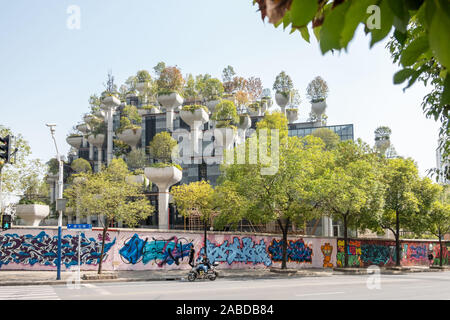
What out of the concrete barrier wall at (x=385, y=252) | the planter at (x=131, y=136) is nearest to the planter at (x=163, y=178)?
the concrete barrier wall at (x=385, y=252)

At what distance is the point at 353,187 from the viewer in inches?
1052

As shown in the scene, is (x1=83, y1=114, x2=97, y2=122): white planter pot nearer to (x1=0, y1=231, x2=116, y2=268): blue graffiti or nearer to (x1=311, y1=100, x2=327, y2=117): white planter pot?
(x1=311, y1=100, x2=327, y2=117): white planter pot

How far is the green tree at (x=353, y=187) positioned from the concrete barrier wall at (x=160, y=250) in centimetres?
356

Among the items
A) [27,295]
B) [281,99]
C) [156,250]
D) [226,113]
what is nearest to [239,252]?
[156,250]

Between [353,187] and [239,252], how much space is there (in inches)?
349

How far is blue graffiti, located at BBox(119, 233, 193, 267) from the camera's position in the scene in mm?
25156

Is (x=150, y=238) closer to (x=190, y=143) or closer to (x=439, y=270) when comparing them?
(x=439, y=270)

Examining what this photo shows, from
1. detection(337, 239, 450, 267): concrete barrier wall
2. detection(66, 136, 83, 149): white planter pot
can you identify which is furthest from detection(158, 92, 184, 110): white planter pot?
detection(337, 239, 450, 267): concrete barrier wall

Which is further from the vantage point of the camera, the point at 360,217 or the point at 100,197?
the point at 360,217

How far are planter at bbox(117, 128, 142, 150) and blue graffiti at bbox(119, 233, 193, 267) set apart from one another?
131 feet

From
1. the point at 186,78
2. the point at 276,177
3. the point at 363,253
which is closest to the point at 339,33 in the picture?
the point at 276,177

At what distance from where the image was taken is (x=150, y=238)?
85.2 ft

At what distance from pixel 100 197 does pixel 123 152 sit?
4555cm

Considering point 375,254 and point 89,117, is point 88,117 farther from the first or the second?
point 375,254
